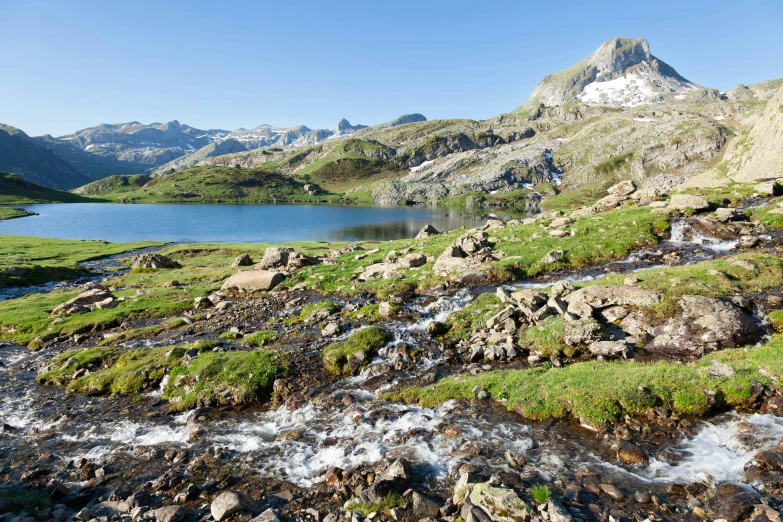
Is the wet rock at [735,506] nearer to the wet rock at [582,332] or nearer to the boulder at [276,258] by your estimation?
the wet rock at [582,332]

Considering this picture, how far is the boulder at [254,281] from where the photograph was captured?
134ft

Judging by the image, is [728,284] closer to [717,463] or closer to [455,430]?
[717,463]

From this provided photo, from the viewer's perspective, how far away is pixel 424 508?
11.7 metres

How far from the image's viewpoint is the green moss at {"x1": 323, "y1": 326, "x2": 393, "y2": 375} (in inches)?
906

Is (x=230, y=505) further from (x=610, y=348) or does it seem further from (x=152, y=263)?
(x=152, y=263)

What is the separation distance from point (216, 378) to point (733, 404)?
25.7m

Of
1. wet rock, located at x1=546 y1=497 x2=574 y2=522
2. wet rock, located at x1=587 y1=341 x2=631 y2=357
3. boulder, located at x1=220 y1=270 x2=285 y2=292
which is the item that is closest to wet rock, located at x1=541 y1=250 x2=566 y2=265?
wet rock, located at x1=587 y1=341 x2=631 y2=357

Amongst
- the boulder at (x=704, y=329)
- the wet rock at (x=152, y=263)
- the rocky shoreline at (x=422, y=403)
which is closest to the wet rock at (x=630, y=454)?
the rocky shoreline at (x=422, y=403)

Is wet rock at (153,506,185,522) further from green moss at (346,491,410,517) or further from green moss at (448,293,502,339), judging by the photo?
green moss at (448,293,502,339)

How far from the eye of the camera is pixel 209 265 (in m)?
64.4

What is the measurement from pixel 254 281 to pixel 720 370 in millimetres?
39635

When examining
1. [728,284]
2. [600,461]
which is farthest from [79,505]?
[728,284]

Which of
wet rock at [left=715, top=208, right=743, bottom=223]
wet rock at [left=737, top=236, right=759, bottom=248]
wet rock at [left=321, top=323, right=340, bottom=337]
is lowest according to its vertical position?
wet rock at [left=321, top=323, right=340, bottom=337]

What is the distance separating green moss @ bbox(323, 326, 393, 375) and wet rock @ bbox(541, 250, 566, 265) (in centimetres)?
1943
